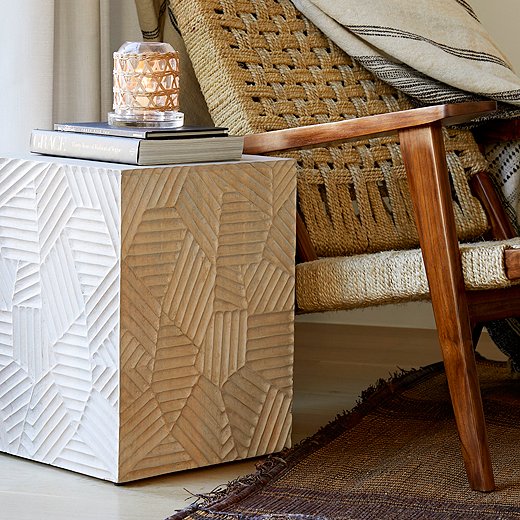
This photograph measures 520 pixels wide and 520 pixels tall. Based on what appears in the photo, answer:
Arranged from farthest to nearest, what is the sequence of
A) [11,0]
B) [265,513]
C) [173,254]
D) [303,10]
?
[303,10] < [11,0] < [173,254] < [265,513]

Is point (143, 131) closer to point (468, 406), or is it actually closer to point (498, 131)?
point (468, 406)

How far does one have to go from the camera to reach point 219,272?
1.44 m

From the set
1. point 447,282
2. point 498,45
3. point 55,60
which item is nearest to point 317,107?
point 55,60

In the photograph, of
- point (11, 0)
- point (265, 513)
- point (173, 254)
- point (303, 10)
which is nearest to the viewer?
point (265, 513)

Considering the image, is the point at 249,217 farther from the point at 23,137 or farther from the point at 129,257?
the point at 23,137

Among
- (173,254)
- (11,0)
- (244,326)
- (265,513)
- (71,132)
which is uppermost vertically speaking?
(11,0)

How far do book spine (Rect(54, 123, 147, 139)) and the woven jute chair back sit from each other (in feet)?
0.92

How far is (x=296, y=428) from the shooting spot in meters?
1.69

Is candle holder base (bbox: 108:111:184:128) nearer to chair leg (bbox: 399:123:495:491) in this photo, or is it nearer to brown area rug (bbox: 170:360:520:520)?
chair leg (bbox: 399:123:495:491)

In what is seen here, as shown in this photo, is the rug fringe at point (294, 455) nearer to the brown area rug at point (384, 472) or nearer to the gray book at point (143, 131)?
the brown area rug at point (384, 472)

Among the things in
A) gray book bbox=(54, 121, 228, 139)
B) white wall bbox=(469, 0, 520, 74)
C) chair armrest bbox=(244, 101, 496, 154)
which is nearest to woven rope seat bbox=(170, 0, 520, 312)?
chair armrest bbox=(244, 101, 496, 154)

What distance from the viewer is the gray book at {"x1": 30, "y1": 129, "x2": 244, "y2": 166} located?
1372 mm

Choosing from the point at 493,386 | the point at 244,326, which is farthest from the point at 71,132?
the point at 493,386

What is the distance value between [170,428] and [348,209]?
508mm
